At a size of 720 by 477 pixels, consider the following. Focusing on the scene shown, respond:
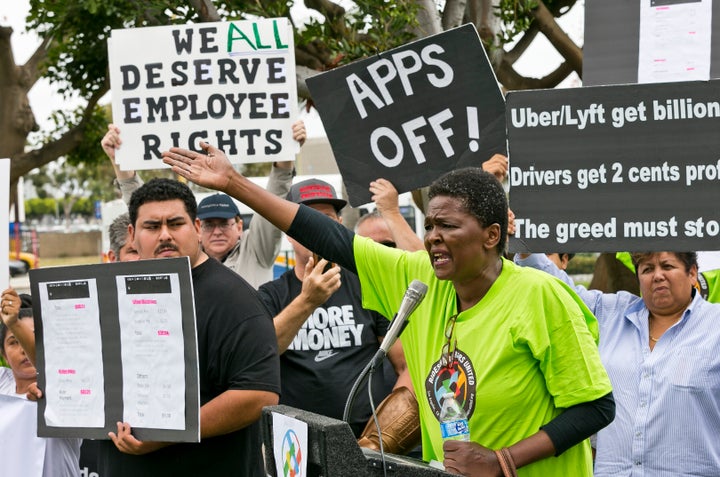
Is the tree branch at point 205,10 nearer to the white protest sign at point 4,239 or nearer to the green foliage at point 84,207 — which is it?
the white protest sign at point 4,239

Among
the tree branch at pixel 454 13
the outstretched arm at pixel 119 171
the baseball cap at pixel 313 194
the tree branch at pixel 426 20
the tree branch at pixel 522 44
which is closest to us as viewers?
the baseball cap at pixel 313 194

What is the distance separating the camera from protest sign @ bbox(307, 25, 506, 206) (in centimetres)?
461

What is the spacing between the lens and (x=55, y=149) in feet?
48.6

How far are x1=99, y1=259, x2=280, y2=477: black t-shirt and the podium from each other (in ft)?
3.49

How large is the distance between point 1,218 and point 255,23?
171 cm

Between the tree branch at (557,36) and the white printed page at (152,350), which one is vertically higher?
the tree branch at (557,36)

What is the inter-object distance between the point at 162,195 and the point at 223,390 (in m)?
0.79

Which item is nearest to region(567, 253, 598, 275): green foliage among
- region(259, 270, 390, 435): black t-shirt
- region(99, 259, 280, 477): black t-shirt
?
region(259, 270, 390, 435): black t-shirt

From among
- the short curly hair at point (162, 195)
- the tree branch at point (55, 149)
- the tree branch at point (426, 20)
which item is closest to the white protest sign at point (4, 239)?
the short curly hair at point (162, 195)

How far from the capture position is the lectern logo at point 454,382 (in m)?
3.28

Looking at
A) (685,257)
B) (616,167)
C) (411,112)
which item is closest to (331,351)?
(411,112)

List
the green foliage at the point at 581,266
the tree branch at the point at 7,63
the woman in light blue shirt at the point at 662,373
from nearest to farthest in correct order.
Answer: the woman in light blue shirt at the point at 662,373 < the tree branch at the point at 7,63 < the green foliage at the point at 581,266

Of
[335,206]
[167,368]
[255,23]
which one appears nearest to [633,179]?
[167,368]

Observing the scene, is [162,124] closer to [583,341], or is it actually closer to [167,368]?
[167,368]
